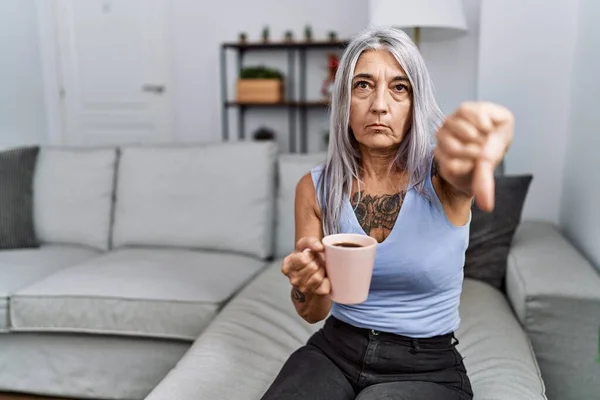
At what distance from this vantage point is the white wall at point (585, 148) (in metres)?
1.96

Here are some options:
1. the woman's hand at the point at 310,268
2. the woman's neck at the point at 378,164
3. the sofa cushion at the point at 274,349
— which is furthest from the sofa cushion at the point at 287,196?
the woman's hand at the point at 310,268

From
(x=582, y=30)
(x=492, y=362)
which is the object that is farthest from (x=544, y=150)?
(x=492, y=362)

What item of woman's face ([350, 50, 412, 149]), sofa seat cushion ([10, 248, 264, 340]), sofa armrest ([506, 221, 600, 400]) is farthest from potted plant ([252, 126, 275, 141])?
woman's face ([350, 50, 412, 149])

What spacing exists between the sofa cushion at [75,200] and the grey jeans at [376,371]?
1635 mm

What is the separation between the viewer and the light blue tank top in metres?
1.11

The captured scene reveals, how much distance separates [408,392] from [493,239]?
1.03m

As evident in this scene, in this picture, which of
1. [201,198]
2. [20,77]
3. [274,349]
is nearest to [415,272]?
[274,349]

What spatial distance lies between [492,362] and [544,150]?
130 centimetres

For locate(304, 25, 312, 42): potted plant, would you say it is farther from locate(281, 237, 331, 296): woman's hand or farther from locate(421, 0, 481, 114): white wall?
locate(281, 237, 331, 296): woman's hand

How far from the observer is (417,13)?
2.42 m

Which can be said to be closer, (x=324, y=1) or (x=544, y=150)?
(x=544, y=150)

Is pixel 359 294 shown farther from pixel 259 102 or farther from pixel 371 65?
pixel 259 102

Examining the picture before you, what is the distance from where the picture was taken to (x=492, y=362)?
143 centimetres

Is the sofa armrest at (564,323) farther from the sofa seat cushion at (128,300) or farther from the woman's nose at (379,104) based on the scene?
the sofa seat cushion at (128,300)
